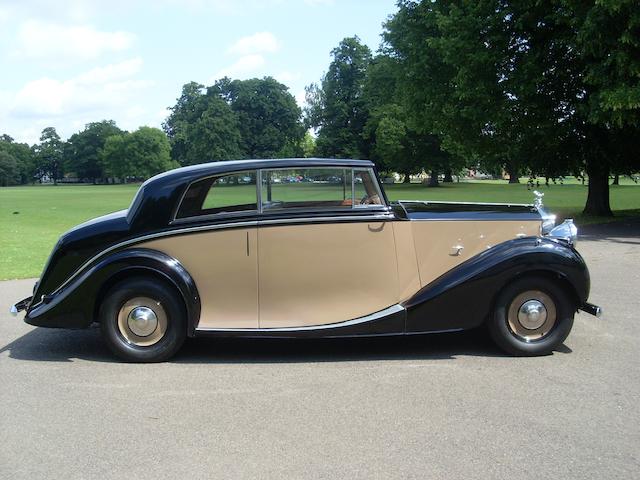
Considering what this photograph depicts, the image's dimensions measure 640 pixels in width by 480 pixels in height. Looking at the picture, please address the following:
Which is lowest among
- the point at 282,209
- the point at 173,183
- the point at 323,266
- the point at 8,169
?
the point at 323,266

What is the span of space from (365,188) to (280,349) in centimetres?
168

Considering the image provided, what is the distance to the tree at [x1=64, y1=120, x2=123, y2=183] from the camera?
12044 cm

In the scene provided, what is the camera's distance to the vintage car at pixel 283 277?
15.3ft

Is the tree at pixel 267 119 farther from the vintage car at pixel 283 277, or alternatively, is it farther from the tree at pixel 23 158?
the vintage car at pixel 283 277

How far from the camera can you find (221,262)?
470 centimetres

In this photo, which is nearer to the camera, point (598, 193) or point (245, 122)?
point (598, 193)

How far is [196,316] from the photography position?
4680 millimetres

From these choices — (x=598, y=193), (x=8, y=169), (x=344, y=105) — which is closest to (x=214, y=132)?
(x=344, y=105)

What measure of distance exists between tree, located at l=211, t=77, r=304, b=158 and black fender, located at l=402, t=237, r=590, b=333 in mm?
81659

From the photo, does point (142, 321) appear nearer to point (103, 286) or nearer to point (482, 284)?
point (103, 286)

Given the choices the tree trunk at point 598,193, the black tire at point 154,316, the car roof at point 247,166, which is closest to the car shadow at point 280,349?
the black tire at point 154,316

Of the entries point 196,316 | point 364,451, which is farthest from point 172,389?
point 364,451

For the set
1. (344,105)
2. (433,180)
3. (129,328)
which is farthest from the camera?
(344,105)

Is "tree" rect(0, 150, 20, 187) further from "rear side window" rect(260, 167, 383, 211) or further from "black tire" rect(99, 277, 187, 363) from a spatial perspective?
"rear side window" rect(260, 167, 383, 211)
